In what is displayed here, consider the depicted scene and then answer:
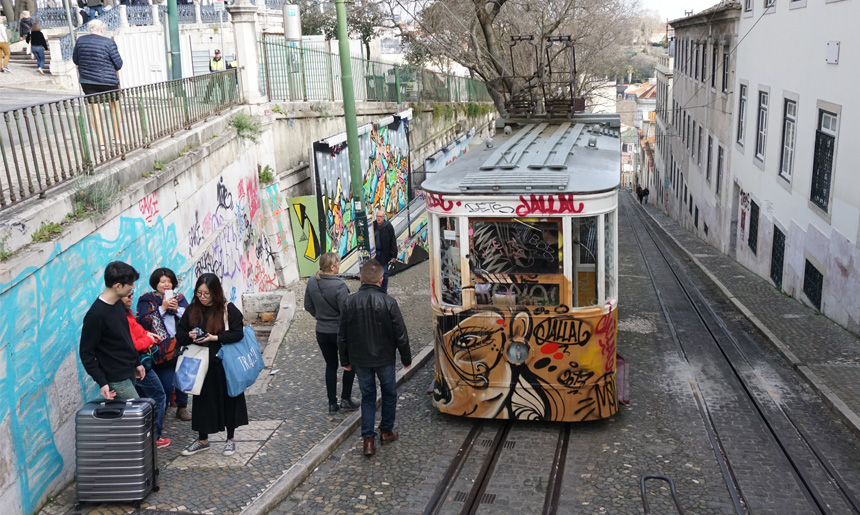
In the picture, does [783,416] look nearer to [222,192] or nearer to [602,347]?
[602,347]

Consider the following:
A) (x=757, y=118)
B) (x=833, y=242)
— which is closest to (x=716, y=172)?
(x=757, y=118)

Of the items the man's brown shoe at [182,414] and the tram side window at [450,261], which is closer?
the tram side window at [450,261]

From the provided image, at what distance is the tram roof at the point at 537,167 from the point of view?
6.88 m

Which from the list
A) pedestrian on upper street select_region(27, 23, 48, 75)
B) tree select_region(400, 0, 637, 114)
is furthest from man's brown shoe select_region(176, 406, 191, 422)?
pedestrian on upper street select_region(27, 23, 48, 75)

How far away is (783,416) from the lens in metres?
7.88

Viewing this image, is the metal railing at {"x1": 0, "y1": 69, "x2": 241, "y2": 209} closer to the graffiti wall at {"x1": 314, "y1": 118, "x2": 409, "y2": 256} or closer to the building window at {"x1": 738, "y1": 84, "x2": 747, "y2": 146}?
the graffiti wall at {"x1": 314, "y1": 118, "x2": 409, "y2": 256}

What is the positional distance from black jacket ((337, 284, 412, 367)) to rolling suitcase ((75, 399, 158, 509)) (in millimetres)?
1801

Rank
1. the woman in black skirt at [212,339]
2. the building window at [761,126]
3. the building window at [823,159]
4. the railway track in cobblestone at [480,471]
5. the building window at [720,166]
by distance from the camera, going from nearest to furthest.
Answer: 1. the railway track in cobblestone at [480,471]
2. the woman in black skirt at [212,339]
3. the building window at [823,159]
4. the building window at [761,126]
5. the building window at [720,166]

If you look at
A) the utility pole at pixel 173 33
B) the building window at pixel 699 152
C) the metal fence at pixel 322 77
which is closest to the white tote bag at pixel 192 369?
the metal fence at pixel 322 77

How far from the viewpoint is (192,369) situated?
20.1ft

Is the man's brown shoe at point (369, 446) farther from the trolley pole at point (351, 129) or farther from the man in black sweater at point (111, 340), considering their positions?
the trolley pole at point (351, 129)

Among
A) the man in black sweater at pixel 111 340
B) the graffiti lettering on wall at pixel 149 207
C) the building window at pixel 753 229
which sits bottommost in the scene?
the building window at pixel 753 229

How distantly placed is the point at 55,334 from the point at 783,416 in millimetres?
6859

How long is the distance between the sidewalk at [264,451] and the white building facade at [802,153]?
6.88m
